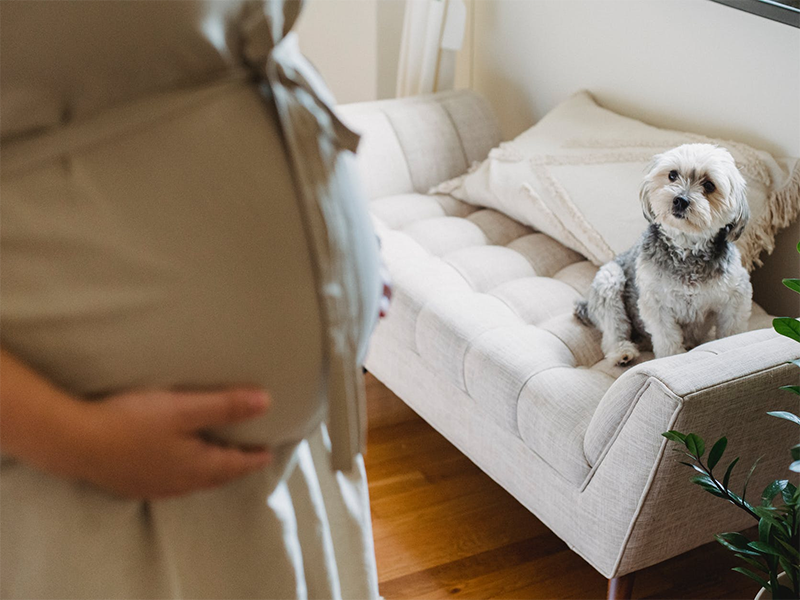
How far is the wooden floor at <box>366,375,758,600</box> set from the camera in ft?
5.38

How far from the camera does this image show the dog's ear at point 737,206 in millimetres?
1481

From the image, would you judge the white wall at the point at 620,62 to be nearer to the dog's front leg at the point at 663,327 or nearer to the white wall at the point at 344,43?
the white wall at the point at 344,43

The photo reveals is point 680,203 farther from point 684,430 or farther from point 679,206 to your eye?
point 684,430

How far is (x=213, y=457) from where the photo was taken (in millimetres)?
517

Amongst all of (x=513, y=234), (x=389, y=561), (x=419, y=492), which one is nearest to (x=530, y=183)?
(x=513, y=234)

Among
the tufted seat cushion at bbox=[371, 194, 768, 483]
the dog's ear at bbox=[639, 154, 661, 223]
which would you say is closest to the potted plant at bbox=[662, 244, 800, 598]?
the tufted seat cushion at bbox=[371, 194, 768, 483]

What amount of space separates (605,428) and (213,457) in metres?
0.97

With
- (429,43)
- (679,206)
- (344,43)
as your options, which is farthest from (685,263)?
(344,43)

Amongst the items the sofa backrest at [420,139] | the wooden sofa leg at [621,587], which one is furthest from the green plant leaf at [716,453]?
the sofa backrest at [420,139]

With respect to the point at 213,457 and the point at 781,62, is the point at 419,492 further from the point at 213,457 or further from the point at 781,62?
the point at 213,457

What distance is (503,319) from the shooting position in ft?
5.74

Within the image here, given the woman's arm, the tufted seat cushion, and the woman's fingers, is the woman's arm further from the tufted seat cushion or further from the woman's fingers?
the tufted seat cushion

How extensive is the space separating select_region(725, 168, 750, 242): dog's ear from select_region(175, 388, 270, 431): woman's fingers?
123 centimetres

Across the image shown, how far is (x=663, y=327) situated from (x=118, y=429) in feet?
4.34
